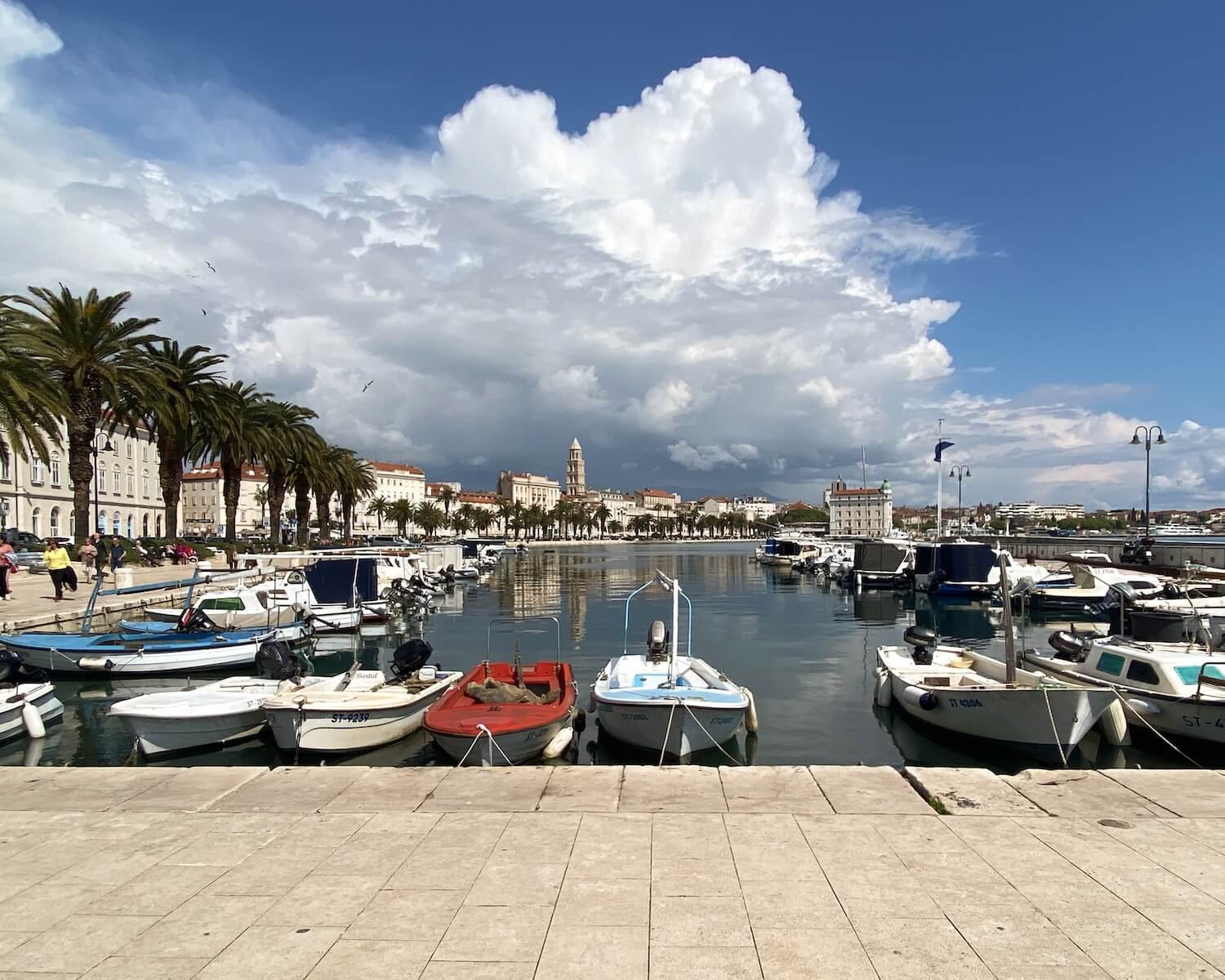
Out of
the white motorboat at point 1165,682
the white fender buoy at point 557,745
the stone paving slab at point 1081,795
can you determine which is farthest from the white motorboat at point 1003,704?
the white fender buoy at point 557,745

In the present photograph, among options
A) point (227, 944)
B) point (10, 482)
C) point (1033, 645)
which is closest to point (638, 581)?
point (1033, 645)

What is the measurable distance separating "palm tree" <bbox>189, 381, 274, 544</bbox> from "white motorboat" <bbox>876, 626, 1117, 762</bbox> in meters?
45.5

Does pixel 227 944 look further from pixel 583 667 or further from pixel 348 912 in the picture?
pixel 583 667

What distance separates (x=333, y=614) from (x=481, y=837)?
90.9 ft

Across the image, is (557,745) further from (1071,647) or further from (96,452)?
(96,452)

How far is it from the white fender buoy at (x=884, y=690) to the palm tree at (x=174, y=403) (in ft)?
126

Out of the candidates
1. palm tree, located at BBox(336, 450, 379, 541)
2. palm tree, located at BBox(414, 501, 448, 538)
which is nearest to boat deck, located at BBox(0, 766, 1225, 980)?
palm tree, located at BBox(336, 450, 379, 541)

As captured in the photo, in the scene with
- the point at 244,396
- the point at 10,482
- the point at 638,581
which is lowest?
the point at 638,581

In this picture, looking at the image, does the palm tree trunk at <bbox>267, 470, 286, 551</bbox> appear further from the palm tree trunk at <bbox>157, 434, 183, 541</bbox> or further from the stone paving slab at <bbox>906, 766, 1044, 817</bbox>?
the stone paving slab at <bbox>906, 766, 1044, 817</bbox>

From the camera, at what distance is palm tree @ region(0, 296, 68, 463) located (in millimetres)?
27734

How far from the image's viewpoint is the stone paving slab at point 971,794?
8.69m

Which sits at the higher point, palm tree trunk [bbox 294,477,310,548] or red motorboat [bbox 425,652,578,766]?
palm tree trunk [bbox 294,477,310,548]

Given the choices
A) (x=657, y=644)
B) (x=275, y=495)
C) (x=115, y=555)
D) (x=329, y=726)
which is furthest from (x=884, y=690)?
(x=275, y=495)

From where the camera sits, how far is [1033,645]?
3206 cm
